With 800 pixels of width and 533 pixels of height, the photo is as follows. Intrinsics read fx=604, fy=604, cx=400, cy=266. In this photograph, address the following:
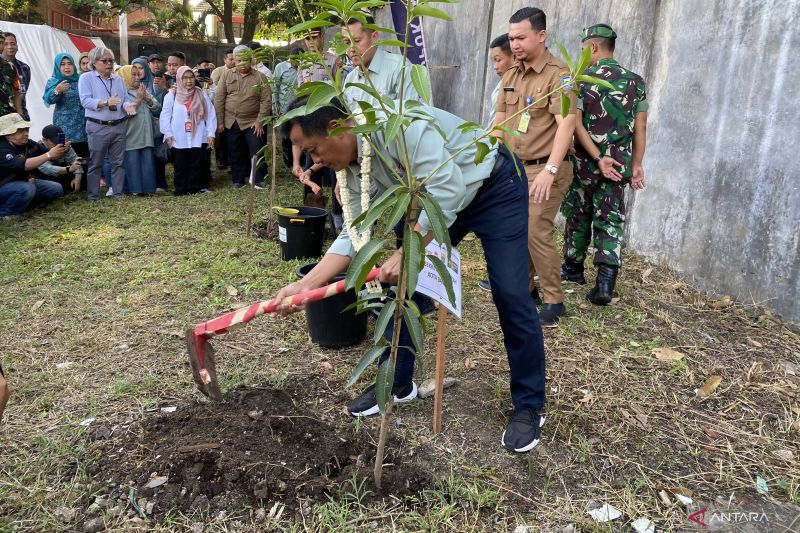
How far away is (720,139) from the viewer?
4215 mm

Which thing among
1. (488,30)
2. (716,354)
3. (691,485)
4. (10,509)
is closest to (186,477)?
(10,509)

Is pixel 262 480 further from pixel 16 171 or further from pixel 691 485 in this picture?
pixel 16 171

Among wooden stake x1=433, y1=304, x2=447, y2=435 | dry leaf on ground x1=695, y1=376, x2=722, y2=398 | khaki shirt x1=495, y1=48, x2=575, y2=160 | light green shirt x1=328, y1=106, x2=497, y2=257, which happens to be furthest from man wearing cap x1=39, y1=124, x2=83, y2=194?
dry leaf on ground x1=695, y1=376, x2=722, y2=398

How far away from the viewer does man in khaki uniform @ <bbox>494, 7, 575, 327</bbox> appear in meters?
3.52

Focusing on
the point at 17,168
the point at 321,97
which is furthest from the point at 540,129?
the point at 17,168

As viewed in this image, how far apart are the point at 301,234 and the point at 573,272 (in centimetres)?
220

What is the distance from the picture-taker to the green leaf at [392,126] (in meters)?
1.58

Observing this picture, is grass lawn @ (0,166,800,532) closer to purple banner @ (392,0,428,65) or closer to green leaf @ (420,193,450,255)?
green leaf @ (420,193,450,255)

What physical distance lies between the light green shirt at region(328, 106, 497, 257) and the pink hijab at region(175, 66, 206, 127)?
6.25 m

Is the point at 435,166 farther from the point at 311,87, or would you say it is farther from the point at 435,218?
the point at 311,87

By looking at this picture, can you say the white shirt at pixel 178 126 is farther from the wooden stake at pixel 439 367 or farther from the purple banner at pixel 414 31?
the wooden stake at pixel 439 367

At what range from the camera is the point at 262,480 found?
230 cm

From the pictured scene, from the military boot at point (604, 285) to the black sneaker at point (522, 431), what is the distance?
5.60 ft

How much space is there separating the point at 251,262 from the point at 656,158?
3.44m
